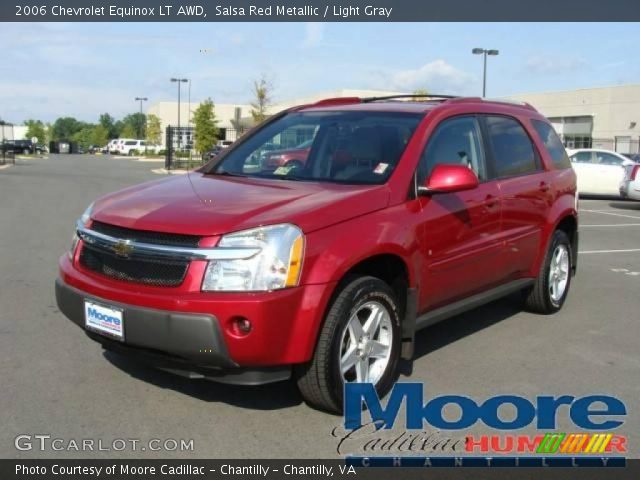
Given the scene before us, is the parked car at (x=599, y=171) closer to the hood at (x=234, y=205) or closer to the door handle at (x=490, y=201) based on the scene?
the door handle at (x=490, y=201)

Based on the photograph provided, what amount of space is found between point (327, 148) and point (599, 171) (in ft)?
55.7

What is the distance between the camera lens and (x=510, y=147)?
5711 millimetres

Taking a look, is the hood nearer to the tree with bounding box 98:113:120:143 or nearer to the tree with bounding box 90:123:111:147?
the tree with bounding box 90:123:111:147

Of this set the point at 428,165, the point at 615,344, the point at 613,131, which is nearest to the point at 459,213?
the point at 428,165

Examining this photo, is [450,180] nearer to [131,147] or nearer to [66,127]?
[131,147]

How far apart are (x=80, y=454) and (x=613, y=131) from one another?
195ft

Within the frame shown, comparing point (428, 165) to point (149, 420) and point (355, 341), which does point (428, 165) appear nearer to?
point (355, 341)

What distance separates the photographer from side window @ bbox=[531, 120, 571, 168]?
6.34m

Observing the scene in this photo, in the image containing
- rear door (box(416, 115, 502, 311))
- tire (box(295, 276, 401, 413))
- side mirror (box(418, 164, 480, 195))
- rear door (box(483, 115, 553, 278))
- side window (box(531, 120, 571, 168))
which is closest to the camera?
tire (box(295, 276, 401, 413))

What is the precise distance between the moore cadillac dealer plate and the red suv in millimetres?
11

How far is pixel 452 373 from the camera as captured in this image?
4.72 metres

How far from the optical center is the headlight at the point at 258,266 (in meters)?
3.51

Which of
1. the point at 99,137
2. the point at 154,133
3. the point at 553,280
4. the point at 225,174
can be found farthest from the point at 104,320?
the point at 99,137

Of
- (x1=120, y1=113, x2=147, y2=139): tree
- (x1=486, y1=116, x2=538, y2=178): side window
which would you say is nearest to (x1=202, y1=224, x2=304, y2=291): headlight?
(x1=486, y1=116, x2=538, y2=178): side window
